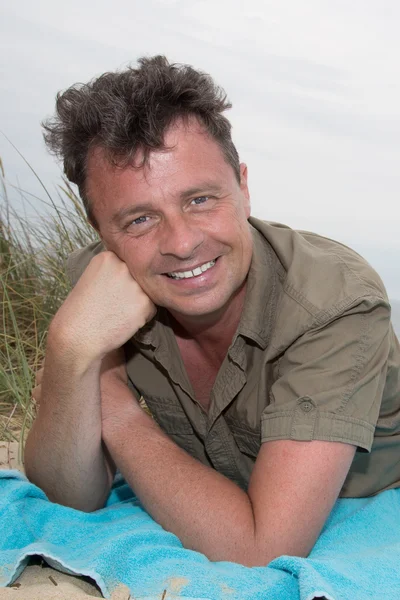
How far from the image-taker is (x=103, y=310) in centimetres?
245

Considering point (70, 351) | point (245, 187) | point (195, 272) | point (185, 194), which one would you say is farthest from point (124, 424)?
point (245, 187)

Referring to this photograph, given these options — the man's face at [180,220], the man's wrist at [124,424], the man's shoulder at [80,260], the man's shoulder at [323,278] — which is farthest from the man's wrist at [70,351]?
the man's shoulder at [80,260]

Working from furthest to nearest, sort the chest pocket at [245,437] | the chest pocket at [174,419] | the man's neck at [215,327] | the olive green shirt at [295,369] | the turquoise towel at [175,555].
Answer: the chest pocket at [174,419]
the man's neck at [215,327]
the chest pocket at [245,437]
the olive green shirt at [295,369]
the turquoise towel at [175,555]

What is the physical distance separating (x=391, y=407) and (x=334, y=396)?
1.59 feet

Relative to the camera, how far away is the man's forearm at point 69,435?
241cm

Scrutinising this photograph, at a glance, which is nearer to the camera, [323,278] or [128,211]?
[323,278]

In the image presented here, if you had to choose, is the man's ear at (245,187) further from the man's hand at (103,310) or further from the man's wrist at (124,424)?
the man's wrist at (124,424)

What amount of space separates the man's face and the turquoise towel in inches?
29.5

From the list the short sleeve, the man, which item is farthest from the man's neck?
the short sleeve

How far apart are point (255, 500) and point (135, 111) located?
49.4 inches

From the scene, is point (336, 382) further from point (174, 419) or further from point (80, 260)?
point (80, 260)

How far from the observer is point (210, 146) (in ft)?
7.94

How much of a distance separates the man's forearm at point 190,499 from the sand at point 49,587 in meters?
0.29

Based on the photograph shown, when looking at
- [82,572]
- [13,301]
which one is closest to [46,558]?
[82,572]
